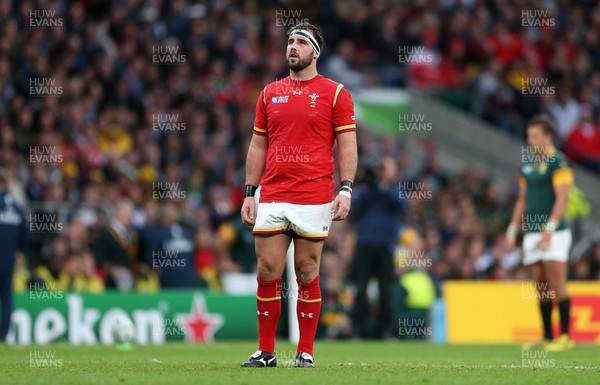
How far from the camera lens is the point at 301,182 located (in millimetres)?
8625

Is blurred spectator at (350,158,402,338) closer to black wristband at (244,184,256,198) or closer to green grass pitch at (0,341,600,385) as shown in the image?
green grass pitch at (0,341,600,385)

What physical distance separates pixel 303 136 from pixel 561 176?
4772 mm

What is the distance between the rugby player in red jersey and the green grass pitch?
1.68 ft

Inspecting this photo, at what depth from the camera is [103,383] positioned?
729cm

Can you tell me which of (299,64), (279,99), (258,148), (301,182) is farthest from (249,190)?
(299,64)

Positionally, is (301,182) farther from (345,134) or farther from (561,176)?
(561,176)

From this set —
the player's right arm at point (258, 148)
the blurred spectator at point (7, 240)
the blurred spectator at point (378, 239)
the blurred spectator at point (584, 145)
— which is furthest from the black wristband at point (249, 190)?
the blurred spectator at point (584, 145)

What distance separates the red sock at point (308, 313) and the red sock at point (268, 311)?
0.18m

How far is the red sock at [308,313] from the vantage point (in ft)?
28.4

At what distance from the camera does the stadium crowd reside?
17531 millimetres

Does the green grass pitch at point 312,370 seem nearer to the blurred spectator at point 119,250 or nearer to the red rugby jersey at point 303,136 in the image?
the red rugby jersey at point 303,136

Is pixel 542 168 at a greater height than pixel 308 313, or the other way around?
pixel 542 168

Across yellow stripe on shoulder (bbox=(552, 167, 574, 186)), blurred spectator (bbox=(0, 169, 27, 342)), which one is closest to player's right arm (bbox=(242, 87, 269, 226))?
yellow stripe on shoulder (bbox=(552, 167, 574, 186))

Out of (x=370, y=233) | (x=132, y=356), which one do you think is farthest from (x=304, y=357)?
(x=370, y=233)
